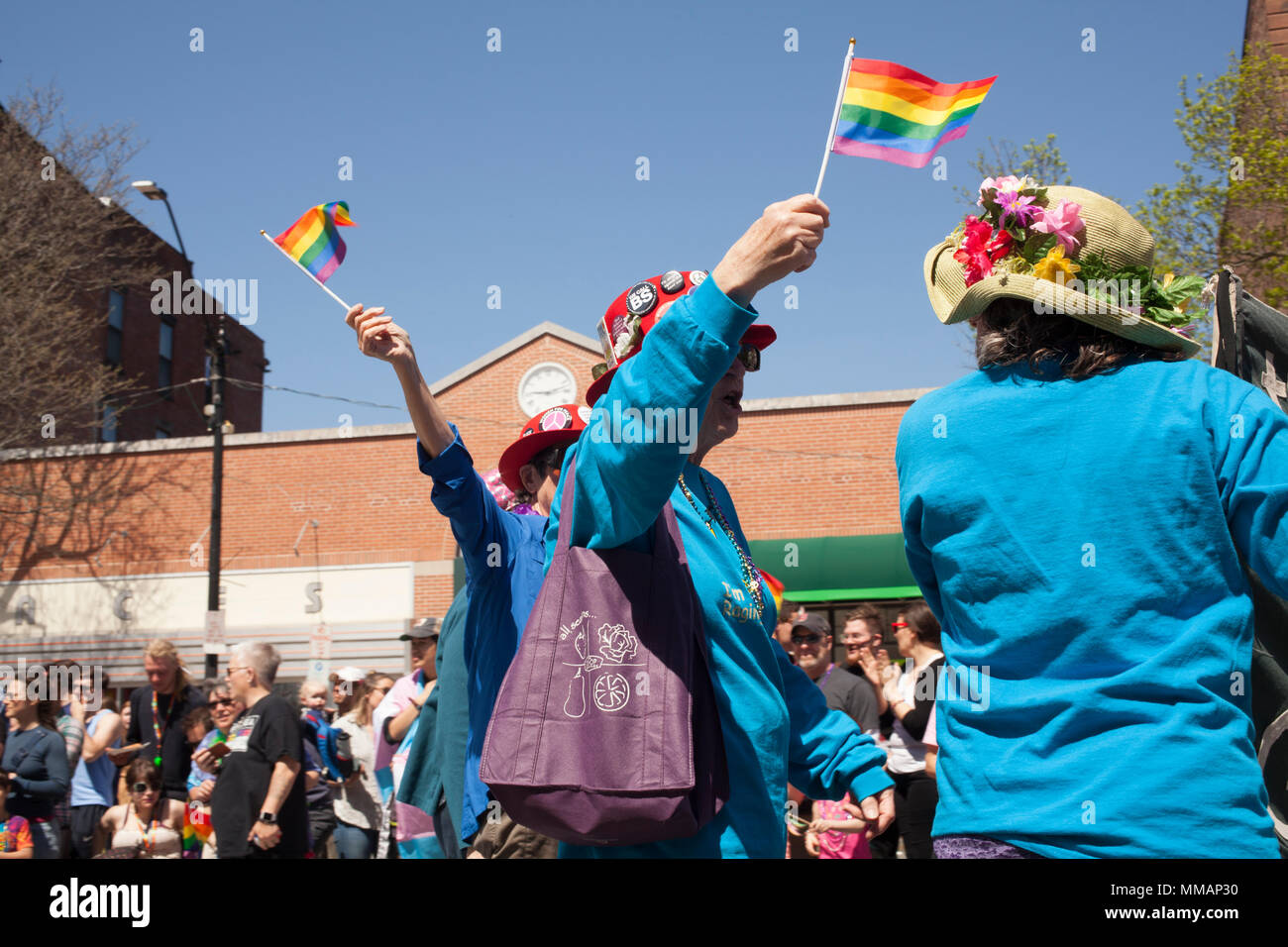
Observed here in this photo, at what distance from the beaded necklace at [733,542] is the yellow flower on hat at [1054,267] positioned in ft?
2.48

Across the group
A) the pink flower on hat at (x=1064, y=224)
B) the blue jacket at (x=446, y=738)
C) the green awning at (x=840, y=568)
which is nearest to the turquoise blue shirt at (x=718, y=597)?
the pink flower on hat at (x=1064, y=224)

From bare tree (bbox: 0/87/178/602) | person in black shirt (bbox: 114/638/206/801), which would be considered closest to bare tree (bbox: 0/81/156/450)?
bare tree (bbox: 0/87/178/602)

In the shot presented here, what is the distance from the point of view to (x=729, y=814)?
1.99 meters

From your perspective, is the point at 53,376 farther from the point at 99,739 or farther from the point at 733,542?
the point at 733,542

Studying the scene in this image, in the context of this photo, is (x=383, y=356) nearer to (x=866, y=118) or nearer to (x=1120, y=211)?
(x=866, y=118)

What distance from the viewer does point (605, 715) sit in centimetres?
181

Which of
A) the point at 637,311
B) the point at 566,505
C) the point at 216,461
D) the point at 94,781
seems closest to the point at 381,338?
the point at 637,311

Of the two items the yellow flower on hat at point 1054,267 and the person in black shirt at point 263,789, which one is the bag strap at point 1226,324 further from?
the person in black shirt at point 263,789

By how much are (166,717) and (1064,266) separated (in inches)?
330

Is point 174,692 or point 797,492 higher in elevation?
point 797,492

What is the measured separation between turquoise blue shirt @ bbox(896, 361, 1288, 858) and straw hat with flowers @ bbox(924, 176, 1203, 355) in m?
0.14

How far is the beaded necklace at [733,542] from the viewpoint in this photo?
2.21 m
